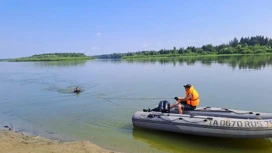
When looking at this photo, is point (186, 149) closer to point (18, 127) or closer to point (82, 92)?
point (18, 127)

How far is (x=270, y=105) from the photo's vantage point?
37.7 ft

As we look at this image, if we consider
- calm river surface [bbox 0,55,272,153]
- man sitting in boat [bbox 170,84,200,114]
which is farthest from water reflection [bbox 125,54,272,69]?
man sitting in boat [bbox 170,84,200,114]

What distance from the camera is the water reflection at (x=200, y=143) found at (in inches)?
274

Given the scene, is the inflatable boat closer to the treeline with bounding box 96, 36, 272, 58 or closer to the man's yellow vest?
the man's yellow vest

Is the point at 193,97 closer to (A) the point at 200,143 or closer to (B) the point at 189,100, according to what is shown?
(B) the point at 189,100

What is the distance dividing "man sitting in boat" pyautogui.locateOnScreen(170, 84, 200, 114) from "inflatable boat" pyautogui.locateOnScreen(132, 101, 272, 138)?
0.59 ft

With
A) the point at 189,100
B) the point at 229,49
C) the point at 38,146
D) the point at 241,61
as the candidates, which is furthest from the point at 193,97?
the point at 229,49

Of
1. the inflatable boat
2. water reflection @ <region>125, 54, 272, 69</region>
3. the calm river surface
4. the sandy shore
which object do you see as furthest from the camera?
water reflection @ <region>125, 54, 272, 69</region>

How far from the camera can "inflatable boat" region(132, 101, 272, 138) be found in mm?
6902

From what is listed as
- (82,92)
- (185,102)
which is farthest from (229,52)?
(185,102)

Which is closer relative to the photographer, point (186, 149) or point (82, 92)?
point (186, 149)

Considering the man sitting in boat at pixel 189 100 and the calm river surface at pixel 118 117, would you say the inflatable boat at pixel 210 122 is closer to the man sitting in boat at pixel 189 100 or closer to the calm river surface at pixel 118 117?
the man sitting in boat at pixel 189 100

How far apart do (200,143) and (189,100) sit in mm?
1718

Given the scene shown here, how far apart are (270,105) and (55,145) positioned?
938cm
